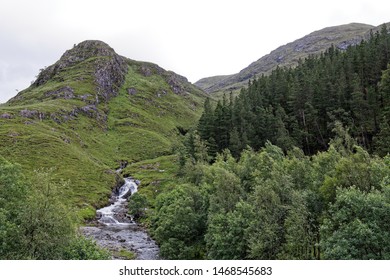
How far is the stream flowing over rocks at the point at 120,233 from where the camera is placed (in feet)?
269

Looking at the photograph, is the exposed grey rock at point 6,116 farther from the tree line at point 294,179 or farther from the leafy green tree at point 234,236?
the leafy green tree at point 234,236

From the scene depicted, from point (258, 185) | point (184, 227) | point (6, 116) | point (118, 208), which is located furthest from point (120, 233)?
point (6, 116)

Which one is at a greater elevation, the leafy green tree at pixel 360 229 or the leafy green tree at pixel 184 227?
the leafy green tree at pixel 360 229

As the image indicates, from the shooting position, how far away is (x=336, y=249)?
3894 cm

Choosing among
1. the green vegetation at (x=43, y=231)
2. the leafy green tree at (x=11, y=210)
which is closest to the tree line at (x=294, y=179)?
the green vegetation at (x=43, y=231)

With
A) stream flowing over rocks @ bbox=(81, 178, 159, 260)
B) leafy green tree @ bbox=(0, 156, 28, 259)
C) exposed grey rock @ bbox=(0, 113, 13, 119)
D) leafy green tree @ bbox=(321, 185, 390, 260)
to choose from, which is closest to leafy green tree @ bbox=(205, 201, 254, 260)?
leafy green tree @ bbox=(321, 185, 390, 260)

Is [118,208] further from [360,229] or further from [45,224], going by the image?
[360,229]

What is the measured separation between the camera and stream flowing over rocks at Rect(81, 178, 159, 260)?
81.9 metres

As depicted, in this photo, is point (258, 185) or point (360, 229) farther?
point (258, 185)

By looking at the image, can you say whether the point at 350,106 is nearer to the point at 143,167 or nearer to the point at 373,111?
the point at 373,111

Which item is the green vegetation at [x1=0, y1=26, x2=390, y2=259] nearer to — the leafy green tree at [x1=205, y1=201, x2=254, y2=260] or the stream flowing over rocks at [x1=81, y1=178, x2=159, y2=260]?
the leafy green tree at [x1=205, y1=201, x2=254, y2=260]

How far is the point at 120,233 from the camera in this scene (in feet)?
322
